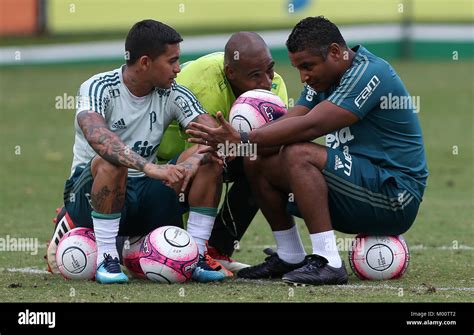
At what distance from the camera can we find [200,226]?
26.4 feet

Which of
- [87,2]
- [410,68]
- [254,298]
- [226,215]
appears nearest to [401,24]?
[410,68]

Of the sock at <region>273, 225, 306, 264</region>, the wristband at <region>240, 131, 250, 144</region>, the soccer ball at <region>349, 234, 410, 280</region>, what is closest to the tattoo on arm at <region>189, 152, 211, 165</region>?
the wristband at <region>240, 131, 250, 144</region>

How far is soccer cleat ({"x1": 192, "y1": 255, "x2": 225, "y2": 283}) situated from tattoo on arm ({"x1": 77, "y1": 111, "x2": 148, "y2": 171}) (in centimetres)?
93

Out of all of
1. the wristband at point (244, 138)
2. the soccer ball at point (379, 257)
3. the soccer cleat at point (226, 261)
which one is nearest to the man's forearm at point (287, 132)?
the wristband at point (244, 138)

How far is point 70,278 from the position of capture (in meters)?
8.05

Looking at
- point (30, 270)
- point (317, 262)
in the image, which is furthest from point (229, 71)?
point (30, 270)

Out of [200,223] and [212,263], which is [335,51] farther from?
[212,263]

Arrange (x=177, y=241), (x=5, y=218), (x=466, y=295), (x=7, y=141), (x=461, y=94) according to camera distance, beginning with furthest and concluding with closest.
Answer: (x=461, y=94) → (x=7, y=141) → (x=5, y=218) → (x=177, y=241) → (x=466, y=295)

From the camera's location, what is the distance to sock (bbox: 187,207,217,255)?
26.3 feet

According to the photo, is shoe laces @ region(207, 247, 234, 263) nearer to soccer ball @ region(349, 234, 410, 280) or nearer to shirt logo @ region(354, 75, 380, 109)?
soccer ball @ region(349, 234, 410, 280)

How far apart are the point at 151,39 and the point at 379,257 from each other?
226 centimetres

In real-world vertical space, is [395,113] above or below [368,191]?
above
